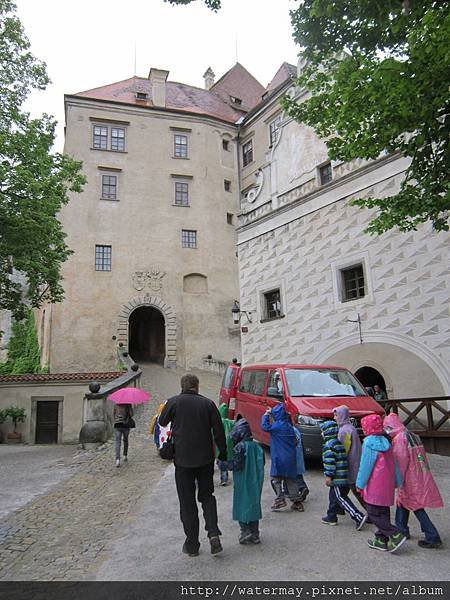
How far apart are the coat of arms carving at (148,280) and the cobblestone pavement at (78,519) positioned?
67.1ft

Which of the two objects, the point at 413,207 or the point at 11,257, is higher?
the point at 11,257

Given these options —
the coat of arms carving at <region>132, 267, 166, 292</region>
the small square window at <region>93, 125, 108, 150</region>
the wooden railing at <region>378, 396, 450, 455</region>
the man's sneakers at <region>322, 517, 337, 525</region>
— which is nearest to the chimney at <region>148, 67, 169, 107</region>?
the small square window at <region>93, 125, 108, 150</region>

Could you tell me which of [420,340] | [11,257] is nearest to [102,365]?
[11,257]

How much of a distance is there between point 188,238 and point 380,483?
29.4 metres

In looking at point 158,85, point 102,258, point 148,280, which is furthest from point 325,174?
point 158,85

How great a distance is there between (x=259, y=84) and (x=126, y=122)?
17795 mm

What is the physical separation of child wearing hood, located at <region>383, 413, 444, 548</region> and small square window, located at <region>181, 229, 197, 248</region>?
28.7 metres

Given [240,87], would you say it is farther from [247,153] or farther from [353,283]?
[353,283]

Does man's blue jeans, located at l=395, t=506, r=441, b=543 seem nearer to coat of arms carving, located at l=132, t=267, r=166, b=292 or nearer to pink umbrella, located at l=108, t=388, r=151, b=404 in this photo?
pink umbrella, located at l=108, t=388, r=151, b=404

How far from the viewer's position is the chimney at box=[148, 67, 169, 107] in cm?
3566

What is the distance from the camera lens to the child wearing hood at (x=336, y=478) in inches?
213

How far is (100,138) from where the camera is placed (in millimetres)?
33125

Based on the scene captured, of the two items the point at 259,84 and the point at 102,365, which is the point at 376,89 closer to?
the point at 102,365

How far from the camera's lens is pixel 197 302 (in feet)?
105
